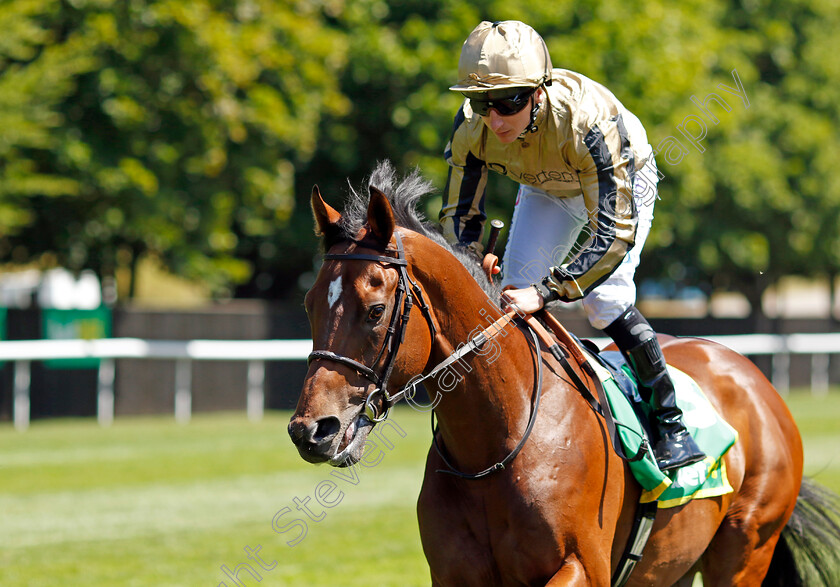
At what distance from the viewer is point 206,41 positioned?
13539mm

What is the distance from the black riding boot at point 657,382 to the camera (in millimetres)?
3769

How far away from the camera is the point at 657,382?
380cm

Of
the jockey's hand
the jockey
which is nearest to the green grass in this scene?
the jockey

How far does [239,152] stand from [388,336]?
42.8 feet

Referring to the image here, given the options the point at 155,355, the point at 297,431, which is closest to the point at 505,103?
the point at 297,431

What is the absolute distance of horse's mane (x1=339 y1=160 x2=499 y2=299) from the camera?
10.7 feet

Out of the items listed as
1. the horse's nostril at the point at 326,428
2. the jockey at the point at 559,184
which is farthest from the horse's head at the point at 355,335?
the jockey at the point at 559,184

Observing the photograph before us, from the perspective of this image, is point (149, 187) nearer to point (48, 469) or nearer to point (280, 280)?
point (48, 469)

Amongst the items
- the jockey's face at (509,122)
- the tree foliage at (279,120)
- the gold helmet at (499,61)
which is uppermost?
the gold helmet at (499,61)


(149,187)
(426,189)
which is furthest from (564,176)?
(149,187)

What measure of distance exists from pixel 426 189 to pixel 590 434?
40.7 inches

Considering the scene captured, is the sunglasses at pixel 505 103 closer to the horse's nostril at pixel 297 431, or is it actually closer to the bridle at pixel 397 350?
the bridle at pixel 397 350

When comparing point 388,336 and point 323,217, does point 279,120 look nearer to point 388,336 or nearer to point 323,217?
point 323,217

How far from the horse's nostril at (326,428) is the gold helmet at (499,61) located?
119cm
